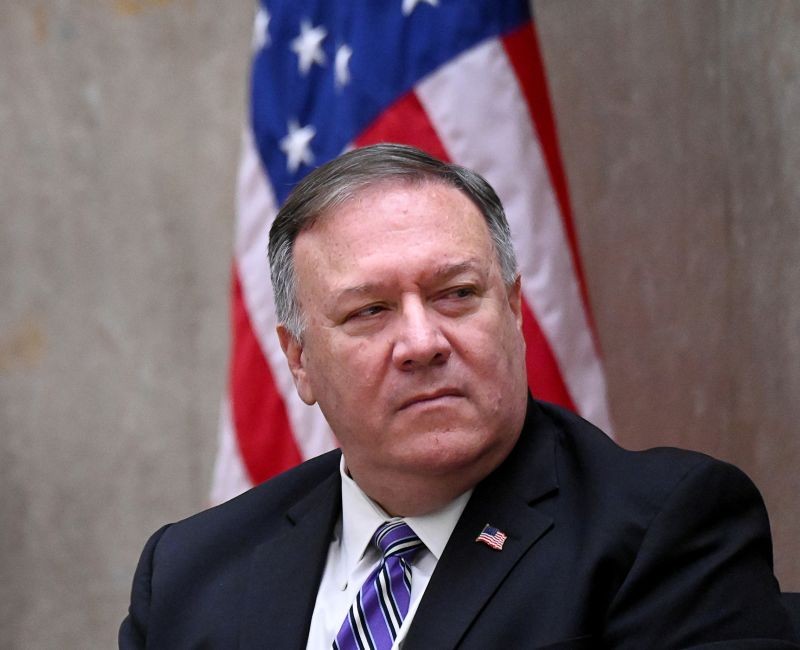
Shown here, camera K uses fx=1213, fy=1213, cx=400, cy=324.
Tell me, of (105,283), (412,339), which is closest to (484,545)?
(412,339)

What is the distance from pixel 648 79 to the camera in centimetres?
333

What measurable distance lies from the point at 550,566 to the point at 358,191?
27.6 inches

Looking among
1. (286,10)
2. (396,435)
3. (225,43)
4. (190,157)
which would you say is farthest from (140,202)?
(396,435)

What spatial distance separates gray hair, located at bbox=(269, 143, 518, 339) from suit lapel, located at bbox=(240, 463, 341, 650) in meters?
0.32

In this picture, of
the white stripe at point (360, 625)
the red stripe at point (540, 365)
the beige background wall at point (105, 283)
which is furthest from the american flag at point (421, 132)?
the white stripe at point (360, 625)

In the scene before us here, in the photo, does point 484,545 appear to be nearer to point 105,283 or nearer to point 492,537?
point 492,537

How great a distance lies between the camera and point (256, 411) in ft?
10.2

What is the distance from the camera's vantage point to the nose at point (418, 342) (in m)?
1.90

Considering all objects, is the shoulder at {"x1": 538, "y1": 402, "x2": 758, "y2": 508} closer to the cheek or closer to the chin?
the chin

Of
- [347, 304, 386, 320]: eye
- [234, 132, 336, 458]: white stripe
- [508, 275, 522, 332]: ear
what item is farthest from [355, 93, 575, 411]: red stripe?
[347, 304, 386, 320]: eye

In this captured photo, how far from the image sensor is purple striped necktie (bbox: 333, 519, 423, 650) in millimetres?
1906

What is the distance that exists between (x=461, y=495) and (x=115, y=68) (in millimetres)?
2699

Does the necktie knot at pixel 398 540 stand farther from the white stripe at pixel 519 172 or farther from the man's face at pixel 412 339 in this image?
the white stripe at pixel 519 172

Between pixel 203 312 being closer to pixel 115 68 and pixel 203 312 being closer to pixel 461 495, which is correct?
pixel 115 68
